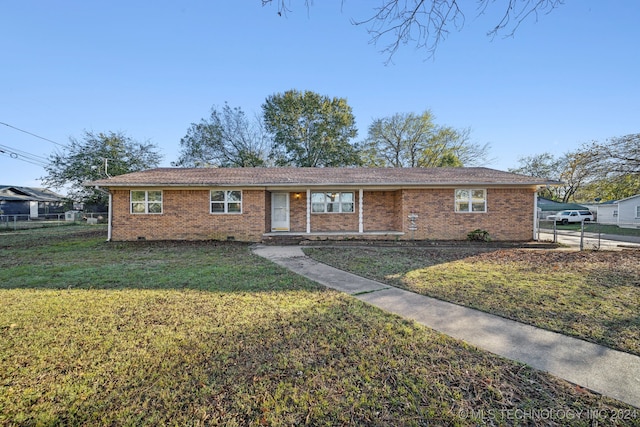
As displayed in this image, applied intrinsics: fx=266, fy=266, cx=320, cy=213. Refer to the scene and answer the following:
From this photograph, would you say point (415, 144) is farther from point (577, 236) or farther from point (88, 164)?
point (88, 164)

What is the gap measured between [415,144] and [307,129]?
38.5 ft

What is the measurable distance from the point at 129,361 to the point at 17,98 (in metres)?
25.4

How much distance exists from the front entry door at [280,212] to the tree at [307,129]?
46.1 ft

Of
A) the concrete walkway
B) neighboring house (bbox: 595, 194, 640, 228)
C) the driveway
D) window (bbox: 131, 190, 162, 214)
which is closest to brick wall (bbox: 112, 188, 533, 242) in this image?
window (bbox: 131, 190, 162, 214)

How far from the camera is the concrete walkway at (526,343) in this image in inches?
95.9

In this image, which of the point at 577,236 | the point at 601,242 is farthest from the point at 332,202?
the point at 577,236

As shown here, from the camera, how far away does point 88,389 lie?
7.47 ft

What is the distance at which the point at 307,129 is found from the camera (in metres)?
27.8

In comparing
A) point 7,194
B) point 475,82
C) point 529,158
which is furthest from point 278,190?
point 529,158

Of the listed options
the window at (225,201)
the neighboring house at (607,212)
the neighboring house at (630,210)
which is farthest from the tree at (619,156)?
the window at (225,201)

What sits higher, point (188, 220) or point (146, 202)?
point (146, 202)

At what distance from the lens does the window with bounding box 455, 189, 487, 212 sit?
12109 millimetres

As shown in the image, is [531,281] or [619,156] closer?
[531,281]

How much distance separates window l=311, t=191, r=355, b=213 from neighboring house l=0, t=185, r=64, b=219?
1231 inches
